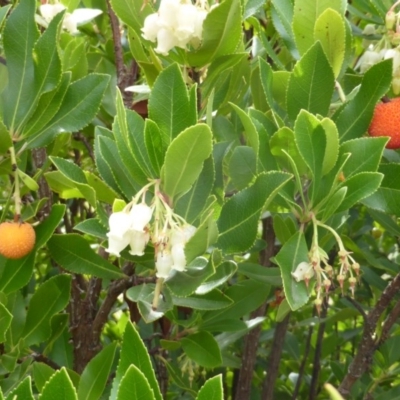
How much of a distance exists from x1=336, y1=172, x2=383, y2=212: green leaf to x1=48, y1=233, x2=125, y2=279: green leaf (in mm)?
463

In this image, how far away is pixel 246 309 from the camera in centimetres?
152

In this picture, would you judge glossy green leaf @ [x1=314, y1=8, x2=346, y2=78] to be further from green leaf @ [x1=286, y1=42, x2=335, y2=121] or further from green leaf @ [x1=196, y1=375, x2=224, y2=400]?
green leaf @ [x1=196, y1=375, x2=224, y2=400]

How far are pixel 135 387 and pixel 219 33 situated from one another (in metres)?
0.65

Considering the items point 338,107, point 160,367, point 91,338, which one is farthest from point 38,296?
point 338,107

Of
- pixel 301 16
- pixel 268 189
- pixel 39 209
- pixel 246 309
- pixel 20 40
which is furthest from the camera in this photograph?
pixel 246 309

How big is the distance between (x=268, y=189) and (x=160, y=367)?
841 millimetres

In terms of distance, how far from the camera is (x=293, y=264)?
1.11 m

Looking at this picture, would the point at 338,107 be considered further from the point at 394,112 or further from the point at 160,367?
the point at 160,367

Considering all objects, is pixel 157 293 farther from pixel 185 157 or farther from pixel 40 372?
pixel 40 372

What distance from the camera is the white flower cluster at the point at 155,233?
1002 millimetres

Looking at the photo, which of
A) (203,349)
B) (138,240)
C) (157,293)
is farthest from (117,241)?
(203,349)

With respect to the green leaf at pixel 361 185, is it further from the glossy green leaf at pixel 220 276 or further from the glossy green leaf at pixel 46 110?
the glossy green leaf at pixel 46 110

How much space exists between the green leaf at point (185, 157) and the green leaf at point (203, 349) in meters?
0.53

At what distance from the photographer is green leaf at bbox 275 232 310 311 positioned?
42.6 inches
